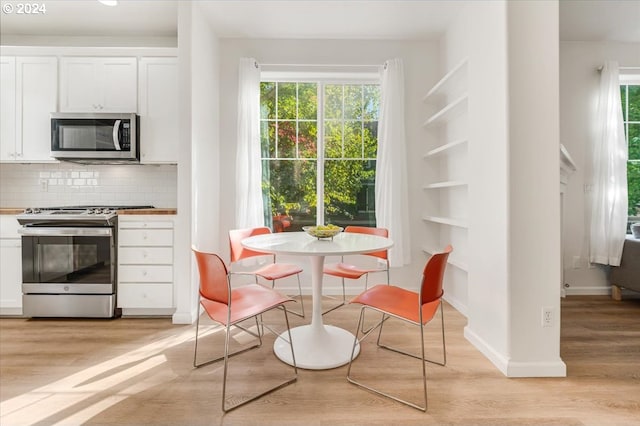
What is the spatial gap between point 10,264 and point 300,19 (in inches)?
135

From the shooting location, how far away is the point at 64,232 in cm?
279

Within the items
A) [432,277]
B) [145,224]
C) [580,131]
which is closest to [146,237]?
[145,224]

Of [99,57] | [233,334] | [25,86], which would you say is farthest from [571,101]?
[25,86]

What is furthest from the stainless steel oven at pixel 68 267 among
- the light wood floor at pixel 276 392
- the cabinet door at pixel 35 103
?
the cabinet door at pixel 35 103

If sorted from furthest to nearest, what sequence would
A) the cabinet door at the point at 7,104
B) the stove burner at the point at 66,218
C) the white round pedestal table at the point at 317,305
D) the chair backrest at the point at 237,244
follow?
the cabinet door at the point at 7,104 < the stove burner at the point at 66,218 < the chair backrest at the point at 237,244 < the white round pedestal table at the point at 317,305

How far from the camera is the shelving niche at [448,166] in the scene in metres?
2.85

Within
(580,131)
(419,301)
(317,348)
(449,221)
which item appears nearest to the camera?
(419,301)

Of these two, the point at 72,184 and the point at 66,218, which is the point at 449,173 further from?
the point at 72,184

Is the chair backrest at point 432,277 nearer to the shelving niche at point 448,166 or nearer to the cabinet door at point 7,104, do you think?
the shelving niche at point 448,166

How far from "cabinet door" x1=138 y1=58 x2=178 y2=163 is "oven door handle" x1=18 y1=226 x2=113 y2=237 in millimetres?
770

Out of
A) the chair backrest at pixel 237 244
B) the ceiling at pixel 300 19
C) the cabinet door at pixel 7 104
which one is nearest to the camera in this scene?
the chair backrest at pixel 237 244

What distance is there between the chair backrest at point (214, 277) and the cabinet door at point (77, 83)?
245 cm

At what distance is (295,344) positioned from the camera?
7.29 ft

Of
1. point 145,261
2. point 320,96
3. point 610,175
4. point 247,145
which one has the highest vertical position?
point 320,96
